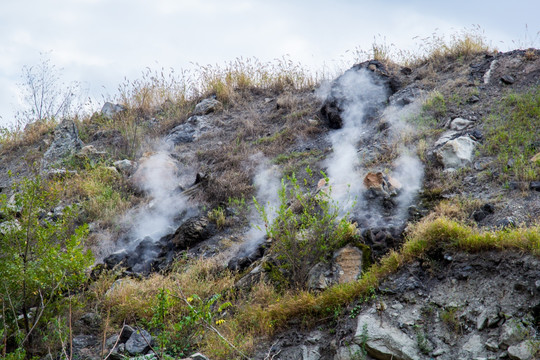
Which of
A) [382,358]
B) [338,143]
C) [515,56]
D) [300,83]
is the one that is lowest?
[382,358]

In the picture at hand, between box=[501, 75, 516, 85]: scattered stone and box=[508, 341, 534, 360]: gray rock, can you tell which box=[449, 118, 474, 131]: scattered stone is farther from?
box=[508, 341, 534, 360]: gray rock

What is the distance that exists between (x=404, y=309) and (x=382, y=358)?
52 cm

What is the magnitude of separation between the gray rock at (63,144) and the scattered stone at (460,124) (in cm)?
840

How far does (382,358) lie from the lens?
349 cm

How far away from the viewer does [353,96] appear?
9.77 meters

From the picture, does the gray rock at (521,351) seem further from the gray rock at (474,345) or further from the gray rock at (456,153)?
the gray rock at (456,153)

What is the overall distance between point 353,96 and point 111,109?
716 cm

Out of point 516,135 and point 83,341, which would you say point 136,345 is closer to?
point 83,341

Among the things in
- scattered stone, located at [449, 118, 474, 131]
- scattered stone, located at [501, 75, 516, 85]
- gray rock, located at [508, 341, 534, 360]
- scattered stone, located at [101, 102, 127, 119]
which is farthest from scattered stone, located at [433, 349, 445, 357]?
scattered stone, located at [101, 102, 127, 119]

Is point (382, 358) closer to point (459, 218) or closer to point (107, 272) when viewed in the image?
point (459, 218)

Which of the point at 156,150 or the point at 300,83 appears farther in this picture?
the point at 300,83

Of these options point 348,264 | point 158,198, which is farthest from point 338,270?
point 158,198

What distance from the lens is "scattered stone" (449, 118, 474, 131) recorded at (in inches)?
292

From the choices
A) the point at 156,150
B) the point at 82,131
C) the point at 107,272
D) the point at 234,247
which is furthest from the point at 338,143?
the point at 82,131
